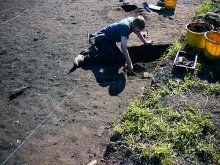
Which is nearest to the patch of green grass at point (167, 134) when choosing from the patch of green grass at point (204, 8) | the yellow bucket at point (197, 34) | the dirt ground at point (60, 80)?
the dirt ground at point (60, 80)

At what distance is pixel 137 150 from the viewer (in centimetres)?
533

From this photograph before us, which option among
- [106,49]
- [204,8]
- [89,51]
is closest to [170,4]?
[204,8]

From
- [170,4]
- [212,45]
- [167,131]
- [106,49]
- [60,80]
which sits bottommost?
[60,80]

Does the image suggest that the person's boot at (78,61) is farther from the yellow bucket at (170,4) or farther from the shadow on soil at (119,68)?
the yellow bucket at (170,4)

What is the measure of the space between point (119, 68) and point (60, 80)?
146 cm

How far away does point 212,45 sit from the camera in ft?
23.0

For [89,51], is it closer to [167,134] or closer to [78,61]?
[78,61]

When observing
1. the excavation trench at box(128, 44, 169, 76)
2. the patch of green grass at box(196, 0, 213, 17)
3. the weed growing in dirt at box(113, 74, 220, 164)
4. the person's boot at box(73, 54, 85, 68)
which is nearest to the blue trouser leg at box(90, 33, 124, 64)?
the person's boot at box(73, 54, 85, 68)

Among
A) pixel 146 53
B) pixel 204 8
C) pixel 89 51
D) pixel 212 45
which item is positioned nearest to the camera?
pixel 212 45

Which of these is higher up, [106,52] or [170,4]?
[170,4]

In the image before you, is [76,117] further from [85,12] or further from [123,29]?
[85,12]

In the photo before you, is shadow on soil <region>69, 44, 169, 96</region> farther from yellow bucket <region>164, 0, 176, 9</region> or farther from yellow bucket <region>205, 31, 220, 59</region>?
yellow bucket <region>164, 0, 176, 9</region>

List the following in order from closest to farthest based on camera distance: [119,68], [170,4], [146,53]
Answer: [119,68]
[146,53]
[170,4]

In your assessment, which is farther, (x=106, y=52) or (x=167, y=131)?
(x=106, y=52)
